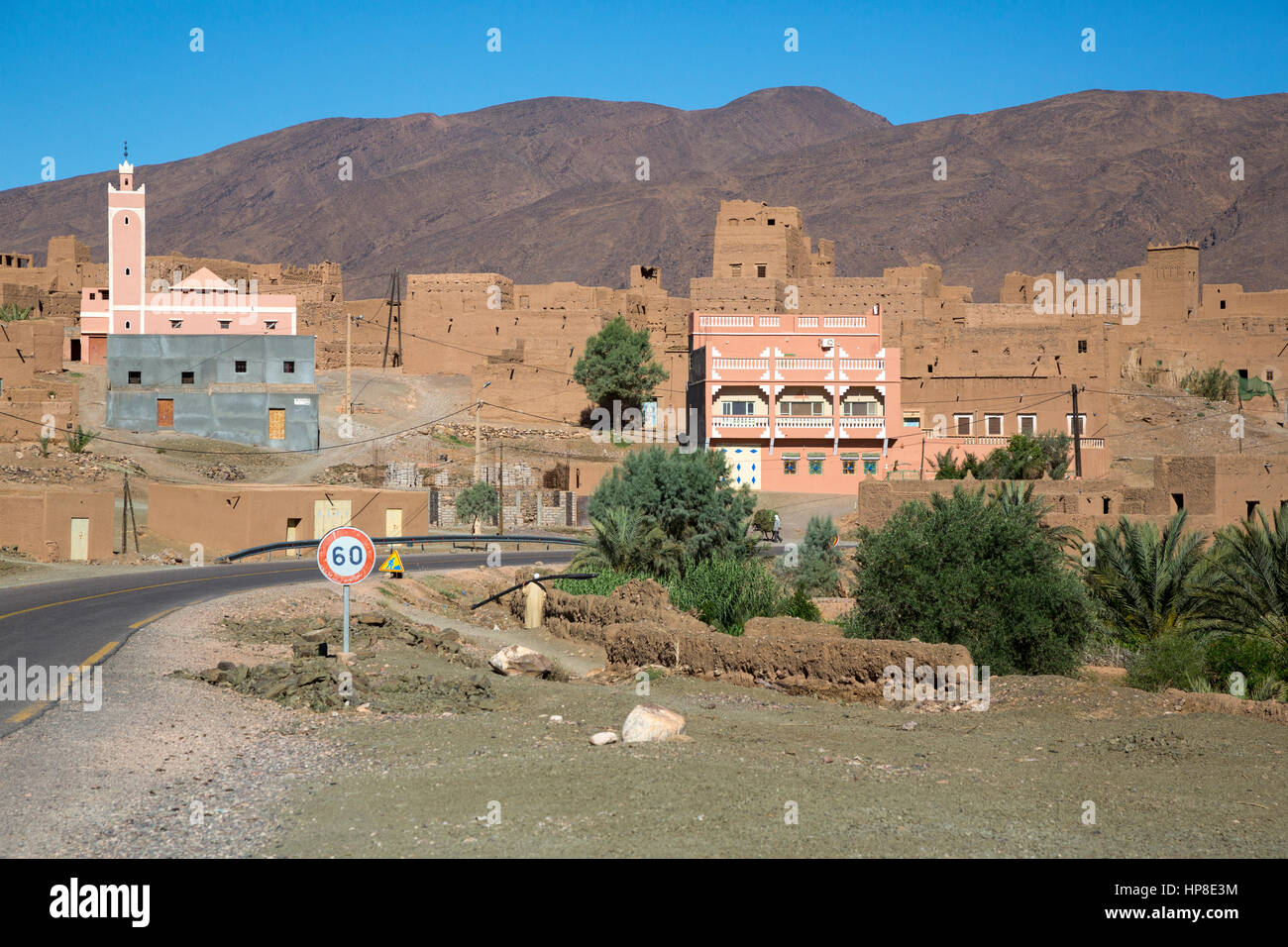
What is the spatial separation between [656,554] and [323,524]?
46.8 ft

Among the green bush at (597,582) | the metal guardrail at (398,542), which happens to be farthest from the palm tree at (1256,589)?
the metal guardrail at (398,542)

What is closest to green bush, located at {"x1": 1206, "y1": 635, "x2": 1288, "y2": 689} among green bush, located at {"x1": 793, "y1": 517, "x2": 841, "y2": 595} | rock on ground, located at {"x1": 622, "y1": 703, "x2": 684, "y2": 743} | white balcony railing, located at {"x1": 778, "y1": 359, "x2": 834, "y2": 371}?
rock on ground, located at {"x1": 622, "y1": 703, "x2": 684, "y2": 743}

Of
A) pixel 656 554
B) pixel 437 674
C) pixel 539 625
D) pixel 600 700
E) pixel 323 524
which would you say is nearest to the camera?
pixel 600 700

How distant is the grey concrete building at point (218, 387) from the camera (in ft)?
165

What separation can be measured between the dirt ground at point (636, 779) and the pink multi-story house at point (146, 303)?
5174 cm

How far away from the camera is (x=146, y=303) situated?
65875 millimetres

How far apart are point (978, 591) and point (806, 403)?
1504 inches

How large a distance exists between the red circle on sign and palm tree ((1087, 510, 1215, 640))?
39.2 feet

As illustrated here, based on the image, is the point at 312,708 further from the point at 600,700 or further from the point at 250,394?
the point at 250,394

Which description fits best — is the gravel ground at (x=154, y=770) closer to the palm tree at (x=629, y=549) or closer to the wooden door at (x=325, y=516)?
the palm tree at (x=629, y=549)

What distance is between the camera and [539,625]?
69.2 ft

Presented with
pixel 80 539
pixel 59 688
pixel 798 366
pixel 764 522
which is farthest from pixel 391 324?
pixel 59 688

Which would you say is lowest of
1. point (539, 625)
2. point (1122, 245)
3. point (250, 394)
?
point (539, 625)
